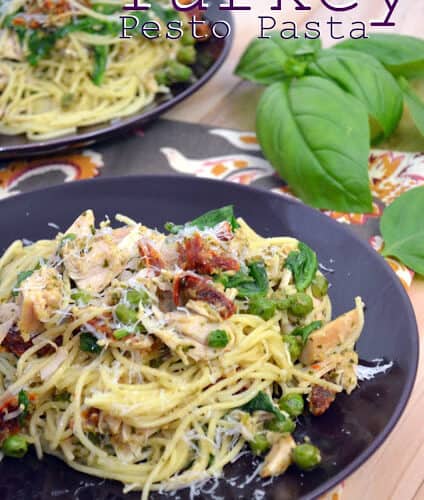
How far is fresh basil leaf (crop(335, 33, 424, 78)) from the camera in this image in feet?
14.8

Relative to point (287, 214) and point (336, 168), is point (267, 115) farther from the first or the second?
point (287, 214)

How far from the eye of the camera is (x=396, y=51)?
4.54m

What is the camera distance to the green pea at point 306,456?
2621mm

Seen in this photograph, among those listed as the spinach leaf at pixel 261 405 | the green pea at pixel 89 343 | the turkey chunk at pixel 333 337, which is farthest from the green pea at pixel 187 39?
the spinach leaf at pixel 261 405

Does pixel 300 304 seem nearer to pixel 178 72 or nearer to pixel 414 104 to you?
pixel 414 104

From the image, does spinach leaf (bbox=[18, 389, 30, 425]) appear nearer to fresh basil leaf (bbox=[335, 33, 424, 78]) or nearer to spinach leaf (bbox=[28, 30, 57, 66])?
spinach leaf (bbox=[28, 30, 57, 66])

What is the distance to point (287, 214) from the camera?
3.65 metres

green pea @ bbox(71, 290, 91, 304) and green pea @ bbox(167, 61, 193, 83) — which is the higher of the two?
green pea @ bbox(167, 61, 193, 83)

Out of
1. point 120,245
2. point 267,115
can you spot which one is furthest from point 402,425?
point 267,115

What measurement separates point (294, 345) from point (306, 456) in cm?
50

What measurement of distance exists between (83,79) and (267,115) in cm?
120

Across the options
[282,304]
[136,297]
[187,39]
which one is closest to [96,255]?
[136,297]

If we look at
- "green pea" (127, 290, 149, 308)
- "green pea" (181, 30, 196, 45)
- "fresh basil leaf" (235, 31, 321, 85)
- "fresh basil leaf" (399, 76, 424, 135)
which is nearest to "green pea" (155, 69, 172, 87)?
"green pea" (181, 30, 196, 45)

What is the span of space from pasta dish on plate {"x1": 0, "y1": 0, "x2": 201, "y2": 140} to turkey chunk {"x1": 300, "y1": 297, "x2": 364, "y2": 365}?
209cm
